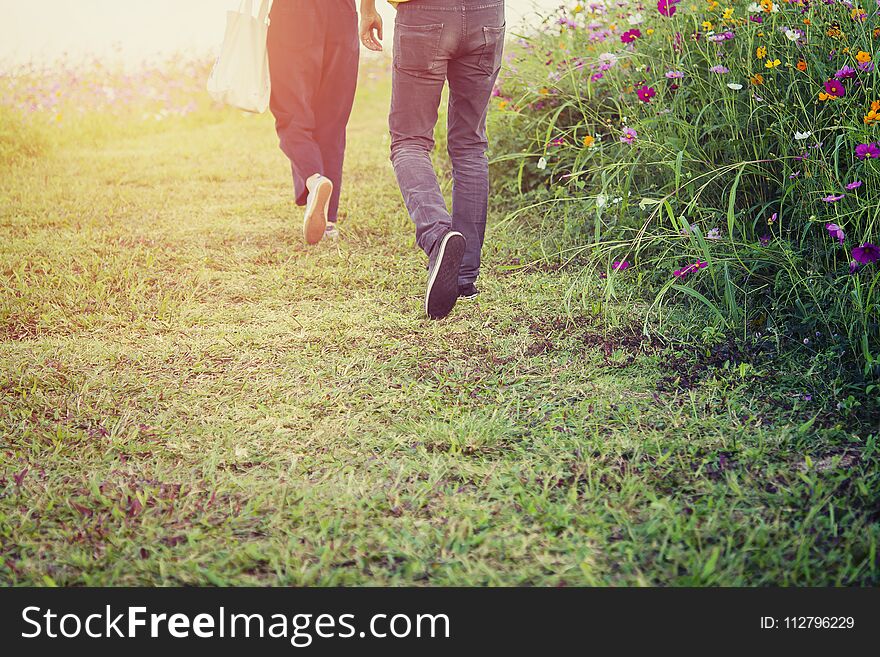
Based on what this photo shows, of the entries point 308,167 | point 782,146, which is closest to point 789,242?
point 782,146

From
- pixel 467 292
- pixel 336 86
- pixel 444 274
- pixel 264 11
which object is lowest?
pixel 467 292

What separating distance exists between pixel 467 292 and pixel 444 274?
0.38m

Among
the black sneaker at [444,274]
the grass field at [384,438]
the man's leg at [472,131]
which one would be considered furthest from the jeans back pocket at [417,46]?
the grass field at [384,438]

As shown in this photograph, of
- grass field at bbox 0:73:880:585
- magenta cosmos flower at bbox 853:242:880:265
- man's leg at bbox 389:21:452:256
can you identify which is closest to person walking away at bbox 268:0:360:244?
grass field at bbox 0:73:880:585

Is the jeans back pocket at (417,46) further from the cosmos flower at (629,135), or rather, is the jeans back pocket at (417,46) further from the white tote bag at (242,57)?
the white tote bag at (242,57)

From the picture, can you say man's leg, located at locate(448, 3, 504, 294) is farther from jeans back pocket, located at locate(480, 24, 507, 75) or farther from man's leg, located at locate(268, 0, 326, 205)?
man's leg, located at locate(268, 0, 326, 205)

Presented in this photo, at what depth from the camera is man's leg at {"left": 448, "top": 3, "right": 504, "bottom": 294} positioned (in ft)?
8.95

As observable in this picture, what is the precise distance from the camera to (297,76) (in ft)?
11.7

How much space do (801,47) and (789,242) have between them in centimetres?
66

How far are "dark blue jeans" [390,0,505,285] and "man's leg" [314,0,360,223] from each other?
0.91 metres

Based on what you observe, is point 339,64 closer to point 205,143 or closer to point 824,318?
point 824,318

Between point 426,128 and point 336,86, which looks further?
point 336,86

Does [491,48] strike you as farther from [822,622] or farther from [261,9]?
[822,622]

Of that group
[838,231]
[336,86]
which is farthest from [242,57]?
[838,231]
